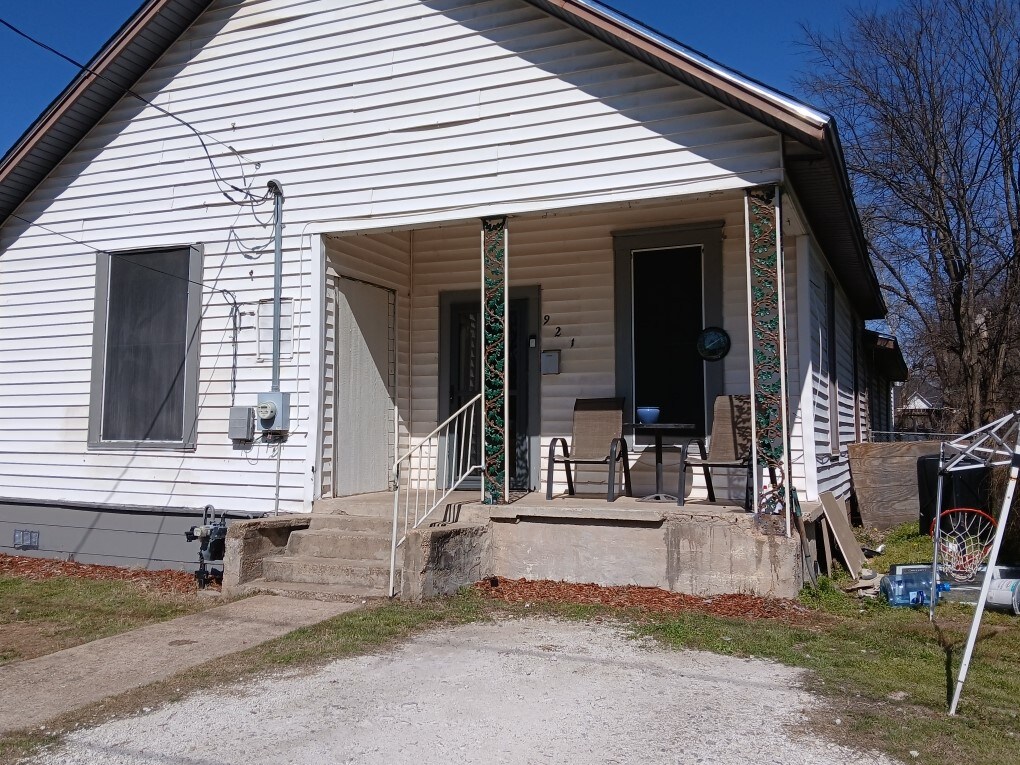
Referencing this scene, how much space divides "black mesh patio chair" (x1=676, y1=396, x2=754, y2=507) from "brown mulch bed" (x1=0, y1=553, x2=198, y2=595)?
4.70m

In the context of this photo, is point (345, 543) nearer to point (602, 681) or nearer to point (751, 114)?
point (602, 681)

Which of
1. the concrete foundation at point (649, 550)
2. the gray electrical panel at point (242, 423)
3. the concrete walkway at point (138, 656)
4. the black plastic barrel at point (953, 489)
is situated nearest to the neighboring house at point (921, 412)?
the black plastic barrel at point (953, 489)

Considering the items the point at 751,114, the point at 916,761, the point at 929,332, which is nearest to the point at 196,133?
the point at 751,114

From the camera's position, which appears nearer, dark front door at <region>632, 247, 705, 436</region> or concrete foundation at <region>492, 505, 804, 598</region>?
concrete foundation at <region>492, 505, 804, 598</region>

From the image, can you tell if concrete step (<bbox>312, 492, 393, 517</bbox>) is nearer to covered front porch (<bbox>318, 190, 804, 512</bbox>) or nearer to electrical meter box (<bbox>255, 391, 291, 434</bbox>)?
covered front porch (<bbox>318, 190, 804, 512</bbox>)

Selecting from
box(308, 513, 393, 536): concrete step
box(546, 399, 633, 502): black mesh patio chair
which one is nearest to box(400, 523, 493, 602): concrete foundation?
box(308, 513, 393, 536): concrete step

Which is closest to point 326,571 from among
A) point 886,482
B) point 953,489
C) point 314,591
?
point 314,591

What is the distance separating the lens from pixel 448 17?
7922 mm

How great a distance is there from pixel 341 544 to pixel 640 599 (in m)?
2.56

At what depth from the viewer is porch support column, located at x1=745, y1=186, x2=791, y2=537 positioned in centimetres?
641

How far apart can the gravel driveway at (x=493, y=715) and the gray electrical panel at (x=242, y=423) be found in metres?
3.71

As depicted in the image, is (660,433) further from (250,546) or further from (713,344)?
(250,546)

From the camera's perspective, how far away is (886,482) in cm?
1095

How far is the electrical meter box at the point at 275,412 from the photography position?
320 inches
